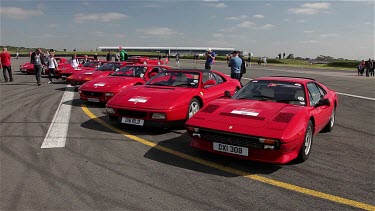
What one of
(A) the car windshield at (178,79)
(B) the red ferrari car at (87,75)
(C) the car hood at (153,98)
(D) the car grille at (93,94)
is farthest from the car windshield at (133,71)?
(C) the car hood at (153,98)

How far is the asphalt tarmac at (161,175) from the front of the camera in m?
3.31

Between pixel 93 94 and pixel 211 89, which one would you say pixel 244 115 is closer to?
pixel 211 89

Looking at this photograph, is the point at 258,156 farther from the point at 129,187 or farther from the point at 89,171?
the point at 89,171

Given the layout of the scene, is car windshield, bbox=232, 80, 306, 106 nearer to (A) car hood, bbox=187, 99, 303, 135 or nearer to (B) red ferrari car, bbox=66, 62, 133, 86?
(A) car hood, bbox=187, 99, 303, 135

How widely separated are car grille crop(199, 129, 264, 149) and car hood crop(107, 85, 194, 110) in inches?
62.6

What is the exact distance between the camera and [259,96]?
217 inches

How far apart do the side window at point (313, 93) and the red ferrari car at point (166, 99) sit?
213cm

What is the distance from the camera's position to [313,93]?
5805 mm

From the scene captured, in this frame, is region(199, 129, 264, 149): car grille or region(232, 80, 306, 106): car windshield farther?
region(232, 80, 306, 106): car windshield

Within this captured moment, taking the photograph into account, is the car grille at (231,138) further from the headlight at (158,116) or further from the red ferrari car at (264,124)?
the headlight at (158,116)

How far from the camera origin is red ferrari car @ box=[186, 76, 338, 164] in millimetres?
4199

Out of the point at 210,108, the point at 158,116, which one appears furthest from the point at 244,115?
the point at 158,116

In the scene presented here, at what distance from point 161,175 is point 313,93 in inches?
131

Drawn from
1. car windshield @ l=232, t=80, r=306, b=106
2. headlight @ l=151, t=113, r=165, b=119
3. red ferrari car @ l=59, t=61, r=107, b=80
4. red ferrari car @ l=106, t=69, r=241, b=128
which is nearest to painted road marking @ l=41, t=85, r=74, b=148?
red ferrari car @ l=106, t=69, r=241, b=128
